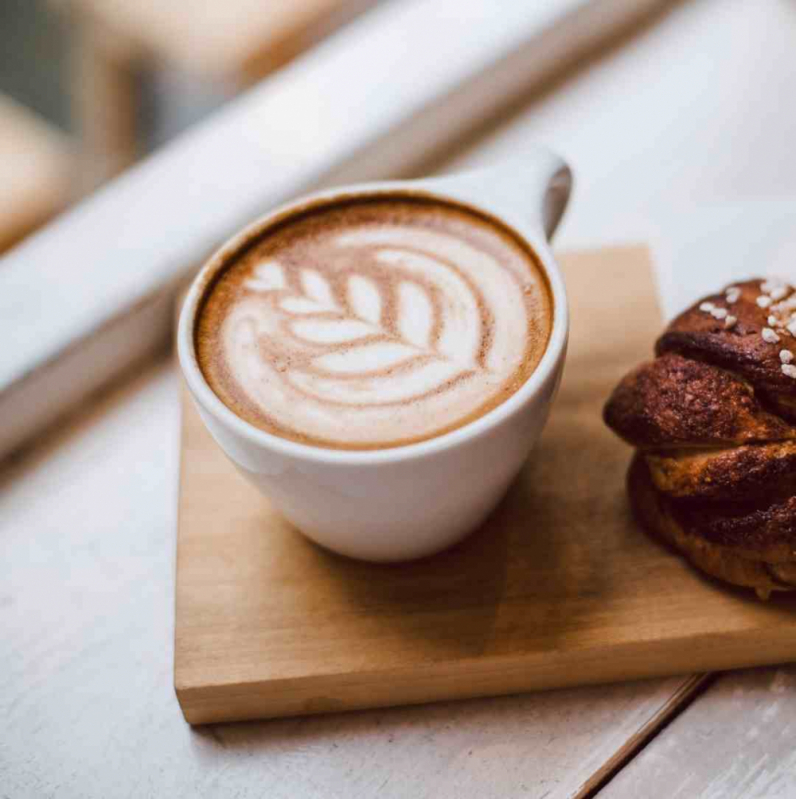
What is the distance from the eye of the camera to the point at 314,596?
0.82 metres

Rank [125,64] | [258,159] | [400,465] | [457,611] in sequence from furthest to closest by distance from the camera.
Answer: [125,64], [258,159], [457,611], [400,465]

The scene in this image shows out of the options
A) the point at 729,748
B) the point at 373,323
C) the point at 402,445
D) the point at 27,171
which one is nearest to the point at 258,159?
the point at 27,171

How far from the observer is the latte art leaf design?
2.49ft

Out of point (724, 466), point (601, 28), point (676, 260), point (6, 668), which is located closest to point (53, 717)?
point (6, 668)

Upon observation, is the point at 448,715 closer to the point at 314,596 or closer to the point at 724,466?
the point at 314,596

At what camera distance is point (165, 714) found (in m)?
0.82

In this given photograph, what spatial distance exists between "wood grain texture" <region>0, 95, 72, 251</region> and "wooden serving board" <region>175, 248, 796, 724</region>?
58 cm

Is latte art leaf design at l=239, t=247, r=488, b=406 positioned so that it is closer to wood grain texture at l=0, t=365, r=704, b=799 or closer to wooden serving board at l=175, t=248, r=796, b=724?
wooden serving board at l=175, t=248, r=796, b=724

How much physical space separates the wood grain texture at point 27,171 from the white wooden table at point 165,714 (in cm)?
34

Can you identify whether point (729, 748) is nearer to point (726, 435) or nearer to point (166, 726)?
point (726, 435)

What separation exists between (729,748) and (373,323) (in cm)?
43

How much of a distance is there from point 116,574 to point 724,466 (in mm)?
537

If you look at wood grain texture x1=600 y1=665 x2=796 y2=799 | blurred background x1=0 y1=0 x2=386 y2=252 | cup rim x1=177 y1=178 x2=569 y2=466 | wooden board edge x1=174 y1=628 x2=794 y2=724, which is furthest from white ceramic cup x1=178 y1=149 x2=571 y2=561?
blurred background x1=0 y1=0 x2=386 y2=252

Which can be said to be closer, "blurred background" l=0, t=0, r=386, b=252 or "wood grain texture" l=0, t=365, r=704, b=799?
"wood grain texture" l=0, t=365, r=704, b=799
